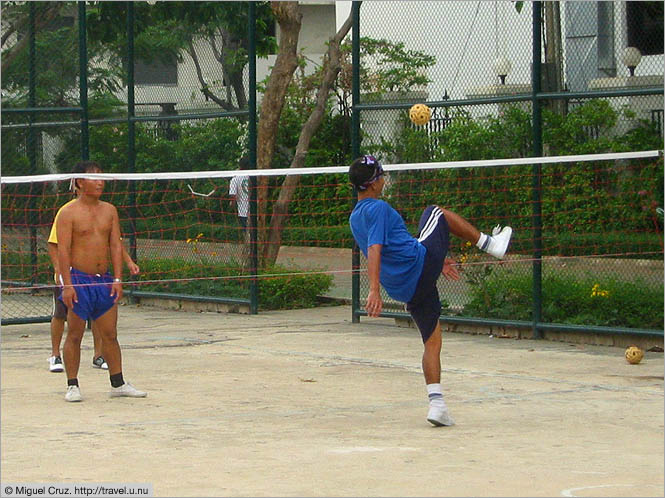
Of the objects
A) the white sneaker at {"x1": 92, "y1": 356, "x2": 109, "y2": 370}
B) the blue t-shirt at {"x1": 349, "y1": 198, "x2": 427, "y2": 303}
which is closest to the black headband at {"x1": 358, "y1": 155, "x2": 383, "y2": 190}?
the blue t-shirt at {"x1": 349, "y1": 198, "x2": 427, "y2": 303}

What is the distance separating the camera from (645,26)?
14.4m

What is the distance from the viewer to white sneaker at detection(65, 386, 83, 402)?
978 centimetres

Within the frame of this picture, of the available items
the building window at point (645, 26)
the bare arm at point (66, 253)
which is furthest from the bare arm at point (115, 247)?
the building window at point (645, 26)

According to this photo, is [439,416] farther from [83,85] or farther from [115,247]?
[83,85]

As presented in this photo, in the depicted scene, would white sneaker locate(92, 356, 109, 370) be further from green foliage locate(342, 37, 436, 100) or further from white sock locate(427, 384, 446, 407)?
green foliage locate(342, 37, 436, 100)

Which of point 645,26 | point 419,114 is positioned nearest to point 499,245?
point 419,114

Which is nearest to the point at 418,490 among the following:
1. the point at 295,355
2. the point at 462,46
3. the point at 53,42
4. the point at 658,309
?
the point at 295,355

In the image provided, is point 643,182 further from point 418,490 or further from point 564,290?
point 418,490

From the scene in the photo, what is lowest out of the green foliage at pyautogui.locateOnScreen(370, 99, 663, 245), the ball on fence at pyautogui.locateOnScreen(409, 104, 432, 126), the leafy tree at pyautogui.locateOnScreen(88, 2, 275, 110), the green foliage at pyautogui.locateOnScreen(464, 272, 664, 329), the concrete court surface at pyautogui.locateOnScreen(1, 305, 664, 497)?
the concrete court surface at pyautogui.locateOnScreen(1, 305, 664, 497)

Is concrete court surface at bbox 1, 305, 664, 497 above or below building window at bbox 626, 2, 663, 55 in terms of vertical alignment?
below

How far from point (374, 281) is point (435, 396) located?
904 mm

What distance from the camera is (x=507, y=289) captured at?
1359cm

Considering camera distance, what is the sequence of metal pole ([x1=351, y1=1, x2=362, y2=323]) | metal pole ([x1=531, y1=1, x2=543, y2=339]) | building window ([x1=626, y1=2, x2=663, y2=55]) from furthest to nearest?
1. metal pole ([x1=351, y1=1, x2=362, y2=323])
2. building window ([x1=626, y1=2, x2=663, y2=55])
3. metal pole ([x1=531, y1=1, x2=543, y2=339])

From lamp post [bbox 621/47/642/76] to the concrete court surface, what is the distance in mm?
3020
